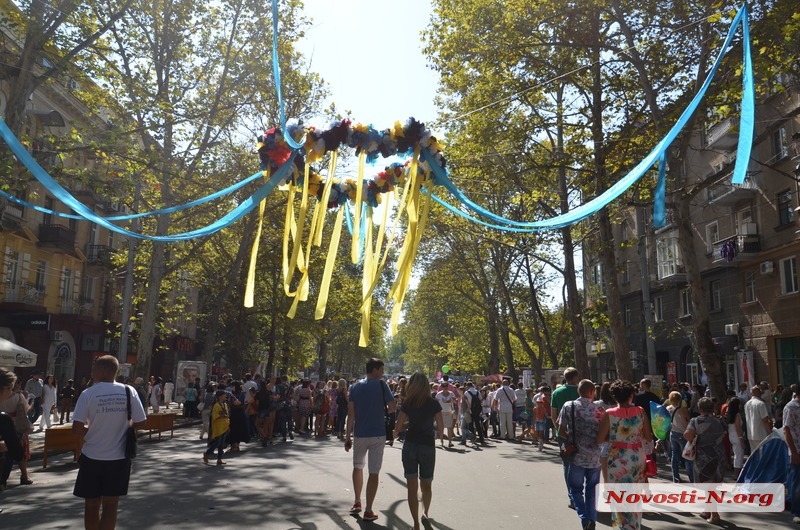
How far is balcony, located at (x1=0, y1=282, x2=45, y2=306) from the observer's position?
2895 centimetres

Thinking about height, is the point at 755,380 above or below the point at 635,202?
below

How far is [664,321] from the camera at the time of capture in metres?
33.3

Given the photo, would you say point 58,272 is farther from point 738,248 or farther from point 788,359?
point 788,359

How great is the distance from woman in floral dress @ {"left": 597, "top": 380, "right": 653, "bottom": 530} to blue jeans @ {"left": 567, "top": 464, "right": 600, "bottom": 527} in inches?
20.2

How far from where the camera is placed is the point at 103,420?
5902 millimetres

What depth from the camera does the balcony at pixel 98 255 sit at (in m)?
36.4

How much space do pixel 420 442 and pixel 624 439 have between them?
2.19 metres

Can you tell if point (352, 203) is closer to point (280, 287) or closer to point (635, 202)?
point (635, 202)

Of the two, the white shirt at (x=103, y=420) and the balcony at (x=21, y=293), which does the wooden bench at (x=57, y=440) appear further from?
the balcony at (x=21, y=293)

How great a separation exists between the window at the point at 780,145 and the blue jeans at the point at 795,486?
1880 cm

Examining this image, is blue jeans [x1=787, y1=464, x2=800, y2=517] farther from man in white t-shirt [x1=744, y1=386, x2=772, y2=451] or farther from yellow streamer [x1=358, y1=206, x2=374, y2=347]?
yellow streamer [x1=358, y1=206, x2=374, y2=347]

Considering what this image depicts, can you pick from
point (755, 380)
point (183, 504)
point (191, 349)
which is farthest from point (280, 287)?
point (183, 504)

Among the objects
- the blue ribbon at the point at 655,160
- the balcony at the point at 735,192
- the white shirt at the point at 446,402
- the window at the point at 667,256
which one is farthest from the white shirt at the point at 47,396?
the window at the point at 667,256

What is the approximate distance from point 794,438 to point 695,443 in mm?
1184
